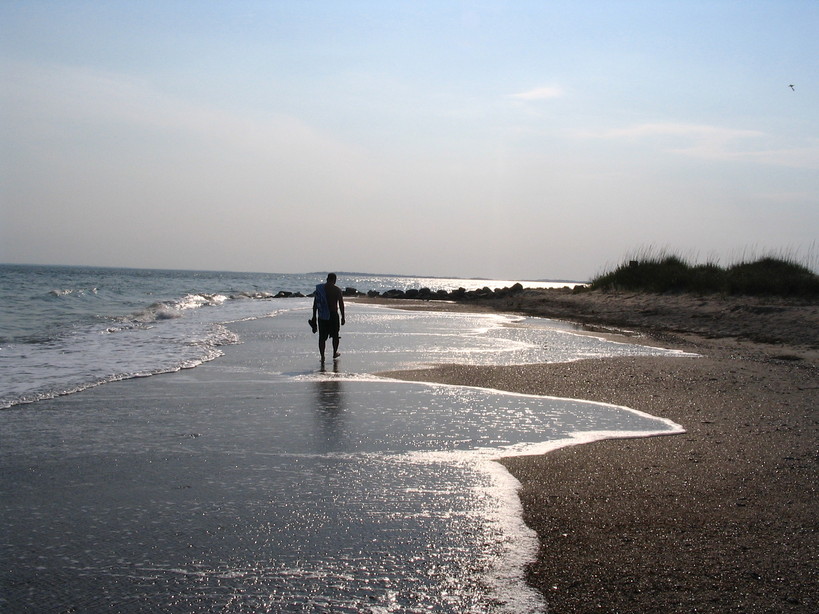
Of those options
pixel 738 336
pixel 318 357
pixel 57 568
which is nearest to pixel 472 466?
pixel 57 568

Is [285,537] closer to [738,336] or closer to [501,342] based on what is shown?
[501,342]

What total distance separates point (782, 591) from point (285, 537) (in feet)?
10.1

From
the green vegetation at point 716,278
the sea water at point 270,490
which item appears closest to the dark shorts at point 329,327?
the sea water at point 270,490

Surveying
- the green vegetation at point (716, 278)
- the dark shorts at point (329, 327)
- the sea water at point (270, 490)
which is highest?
the green vegetation at point (716, 278)

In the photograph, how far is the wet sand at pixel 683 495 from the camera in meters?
3.94

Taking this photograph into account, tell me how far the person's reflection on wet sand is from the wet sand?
1705mm

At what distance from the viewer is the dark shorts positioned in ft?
46.9

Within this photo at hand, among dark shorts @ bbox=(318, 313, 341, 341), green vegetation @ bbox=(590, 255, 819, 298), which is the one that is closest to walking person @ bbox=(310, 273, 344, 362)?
dark shorts @ bbox=(318, 313, 341, 341)

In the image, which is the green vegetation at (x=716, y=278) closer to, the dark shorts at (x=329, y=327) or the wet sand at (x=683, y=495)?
the wet sand at (x=683, y=495)

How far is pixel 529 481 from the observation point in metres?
6.07

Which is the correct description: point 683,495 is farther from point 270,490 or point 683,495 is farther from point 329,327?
point 329,327

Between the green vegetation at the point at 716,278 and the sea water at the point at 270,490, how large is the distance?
18.3 meters

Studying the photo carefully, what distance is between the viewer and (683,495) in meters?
5.59

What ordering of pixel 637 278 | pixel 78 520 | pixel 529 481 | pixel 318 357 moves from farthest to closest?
pixel 637 278 < pixel 318 357 < pixel 529 481 < pixel 78 520
